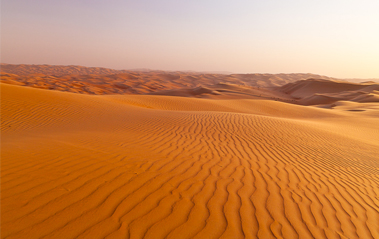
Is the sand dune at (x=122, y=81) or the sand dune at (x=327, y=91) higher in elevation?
the sand dune at (x=327, y=91)

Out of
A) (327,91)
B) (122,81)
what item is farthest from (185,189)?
(122,81)

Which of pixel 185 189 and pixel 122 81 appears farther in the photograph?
pixel 122 81

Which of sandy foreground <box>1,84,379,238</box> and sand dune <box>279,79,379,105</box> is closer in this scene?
sandy foreground <box>1,84,379,238</box>

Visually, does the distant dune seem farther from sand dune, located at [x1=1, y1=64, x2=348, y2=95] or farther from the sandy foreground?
sand dune, located at [x1=1, y1=64, x2=348, y2=95]

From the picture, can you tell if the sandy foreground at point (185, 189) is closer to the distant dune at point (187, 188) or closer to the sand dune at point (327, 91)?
the distant dune at point (187, 188)

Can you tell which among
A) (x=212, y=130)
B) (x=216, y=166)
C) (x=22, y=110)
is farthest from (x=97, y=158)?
(x=22, y=110)

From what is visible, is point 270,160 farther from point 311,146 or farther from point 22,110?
point 22,110

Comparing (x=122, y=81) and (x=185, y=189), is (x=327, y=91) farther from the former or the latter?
(x=185, y=189)

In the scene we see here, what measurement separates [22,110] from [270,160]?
10.7 meters

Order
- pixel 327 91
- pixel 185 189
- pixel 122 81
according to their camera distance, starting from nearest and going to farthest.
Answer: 1. pixel 185 189
2. pixel 327 91
3. pixel 122 81

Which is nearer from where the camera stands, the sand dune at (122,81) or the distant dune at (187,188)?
the distant dune at (187,188)

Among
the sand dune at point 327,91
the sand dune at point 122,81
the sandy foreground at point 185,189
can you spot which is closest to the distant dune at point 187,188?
the sandy foreground at point 185,189

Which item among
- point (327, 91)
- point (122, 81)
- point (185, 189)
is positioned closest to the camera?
point (185, 189)

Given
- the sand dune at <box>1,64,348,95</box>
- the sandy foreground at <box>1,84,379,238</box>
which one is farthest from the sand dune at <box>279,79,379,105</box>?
the sandy foreground at <box>1,84,379,238</box>
